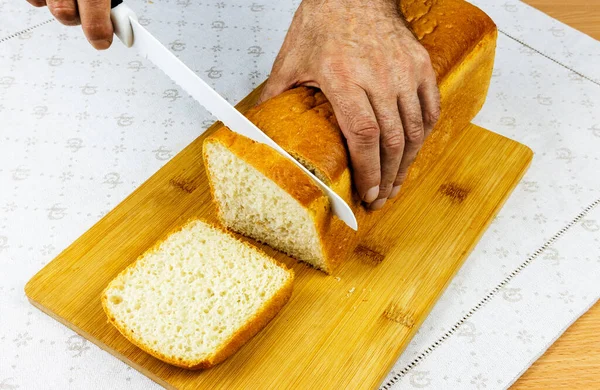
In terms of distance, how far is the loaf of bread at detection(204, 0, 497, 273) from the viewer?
2.41 meters

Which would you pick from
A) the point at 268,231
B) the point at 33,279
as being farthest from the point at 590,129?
the point at 33,279

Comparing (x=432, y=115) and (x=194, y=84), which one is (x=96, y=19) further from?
(x=432, y=115)

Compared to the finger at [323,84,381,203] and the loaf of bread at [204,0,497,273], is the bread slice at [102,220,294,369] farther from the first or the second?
the finger at [323,84,381,203]

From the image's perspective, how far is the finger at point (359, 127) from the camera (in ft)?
7.91

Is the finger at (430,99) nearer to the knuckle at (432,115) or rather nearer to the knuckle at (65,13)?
the knuckle at (432,115)

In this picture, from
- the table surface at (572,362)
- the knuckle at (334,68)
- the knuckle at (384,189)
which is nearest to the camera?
the table surface at (572,362)

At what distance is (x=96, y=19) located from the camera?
2381 millimetres

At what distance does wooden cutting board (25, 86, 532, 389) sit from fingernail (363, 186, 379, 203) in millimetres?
129

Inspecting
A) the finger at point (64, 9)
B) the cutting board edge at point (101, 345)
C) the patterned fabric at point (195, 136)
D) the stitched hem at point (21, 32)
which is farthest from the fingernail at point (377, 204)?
the stitched hem at point (21, 32)

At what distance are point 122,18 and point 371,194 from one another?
1.01 m

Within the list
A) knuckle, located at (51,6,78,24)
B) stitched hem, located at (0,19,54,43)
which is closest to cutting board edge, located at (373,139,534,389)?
knuckle, located at (51,6,78,24)

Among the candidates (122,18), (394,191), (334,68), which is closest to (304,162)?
(334,68)

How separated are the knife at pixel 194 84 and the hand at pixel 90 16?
4 centimetres

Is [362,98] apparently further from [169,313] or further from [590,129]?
[590,129]
